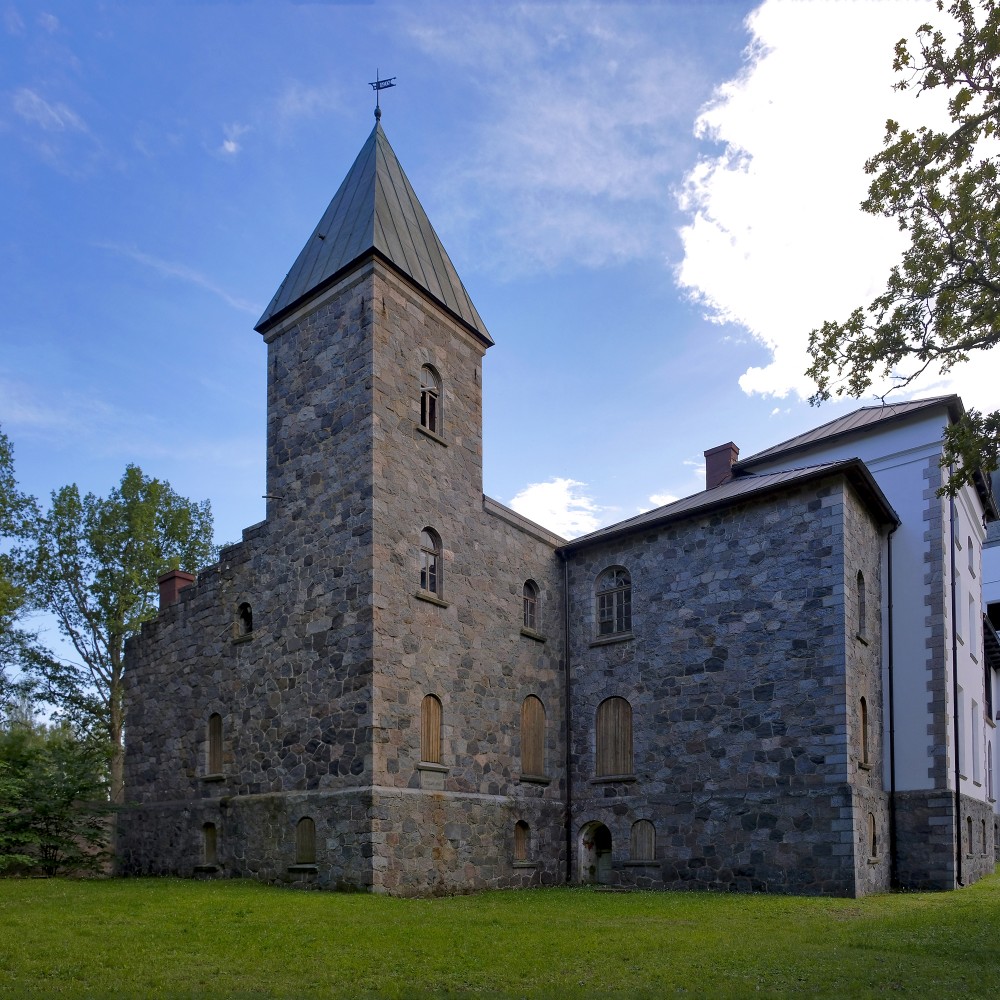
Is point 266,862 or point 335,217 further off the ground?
point 335,217

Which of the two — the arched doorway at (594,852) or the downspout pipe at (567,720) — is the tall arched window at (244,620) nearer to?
the downspout pipe at (567,720)

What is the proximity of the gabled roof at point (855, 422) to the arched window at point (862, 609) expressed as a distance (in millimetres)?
4463

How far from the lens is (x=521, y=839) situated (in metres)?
18.7

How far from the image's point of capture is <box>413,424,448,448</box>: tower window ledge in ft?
59.7

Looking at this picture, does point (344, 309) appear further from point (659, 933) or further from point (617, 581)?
point (659, 933)

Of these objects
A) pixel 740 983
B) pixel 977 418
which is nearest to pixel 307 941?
pixel 740 983

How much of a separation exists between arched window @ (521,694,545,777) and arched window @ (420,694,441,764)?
286 centimetres

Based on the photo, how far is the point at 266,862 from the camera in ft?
54.8

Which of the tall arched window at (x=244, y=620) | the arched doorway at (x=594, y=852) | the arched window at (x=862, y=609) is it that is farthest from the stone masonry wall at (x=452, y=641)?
the arched window at (x=862, y=609)

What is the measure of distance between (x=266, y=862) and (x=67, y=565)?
1575 cm

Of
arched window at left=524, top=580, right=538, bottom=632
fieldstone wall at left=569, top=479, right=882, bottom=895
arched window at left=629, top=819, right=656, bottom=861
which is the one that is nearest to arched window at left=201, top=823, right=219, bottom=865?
fieldstone wall at left=569, top=479, right=882, bottom=895

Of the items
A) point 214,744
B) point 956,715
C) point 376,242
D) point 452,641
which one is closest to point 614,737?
point 452,641

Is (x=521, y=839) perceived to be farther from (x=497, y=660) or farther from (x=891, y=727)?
(x=891, y=727)

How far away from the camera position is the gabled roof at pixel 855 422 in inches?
799
